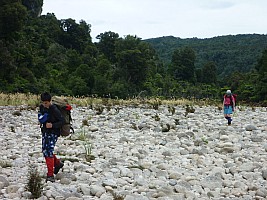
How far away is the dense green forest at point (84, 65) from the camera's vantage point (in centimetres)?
3007

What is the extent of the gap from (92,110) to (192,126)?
5.84m

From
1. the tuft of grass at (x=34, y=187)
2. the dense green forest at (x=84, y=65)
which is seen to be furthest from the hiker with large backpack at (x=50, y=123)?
the dense green forest at (x=84, y=65)

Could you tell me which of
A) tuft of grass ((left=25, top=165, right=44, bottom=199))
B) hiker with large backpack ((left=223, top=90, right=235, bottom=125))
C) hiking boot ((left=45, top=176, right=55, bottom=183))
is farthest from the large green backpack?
hiker with large backpack ((left=223, top=90, right=235, bottom=125))

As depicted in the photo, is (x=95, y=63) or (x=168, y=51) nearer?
(x=95, y=63)

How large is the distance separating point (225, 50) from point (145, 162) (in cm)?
10468

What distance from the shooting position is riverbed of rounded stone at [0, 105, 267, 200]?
18.3 feet

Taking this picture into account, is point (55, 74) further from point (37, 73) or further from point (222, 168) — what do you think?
point (222, 168)

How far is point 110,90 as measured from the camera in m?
41.9

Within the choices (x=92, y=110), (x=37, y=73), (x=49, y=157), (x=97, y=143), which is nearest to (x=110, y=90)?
(x=37, y=73)

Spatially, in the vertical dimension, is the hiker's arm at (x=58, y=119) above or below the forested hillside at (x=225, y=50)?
below

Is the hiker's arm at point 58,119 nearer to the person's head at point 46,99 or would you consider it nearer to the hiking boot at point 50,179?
the person's head at point 46,99

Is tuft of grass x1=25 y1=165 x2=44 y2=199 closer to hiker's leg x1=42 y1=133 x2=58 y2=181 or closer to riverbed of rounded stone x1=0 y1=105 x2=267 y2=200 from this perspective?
riverbed of rounded stone x1=0 y1=105 x2=267 y2=200

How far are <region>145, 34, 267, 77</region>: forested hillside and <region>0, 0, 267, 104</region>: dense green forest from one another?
75.5 inches

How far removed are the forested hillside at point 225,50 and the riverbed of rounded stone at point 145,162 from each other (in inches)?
3035
